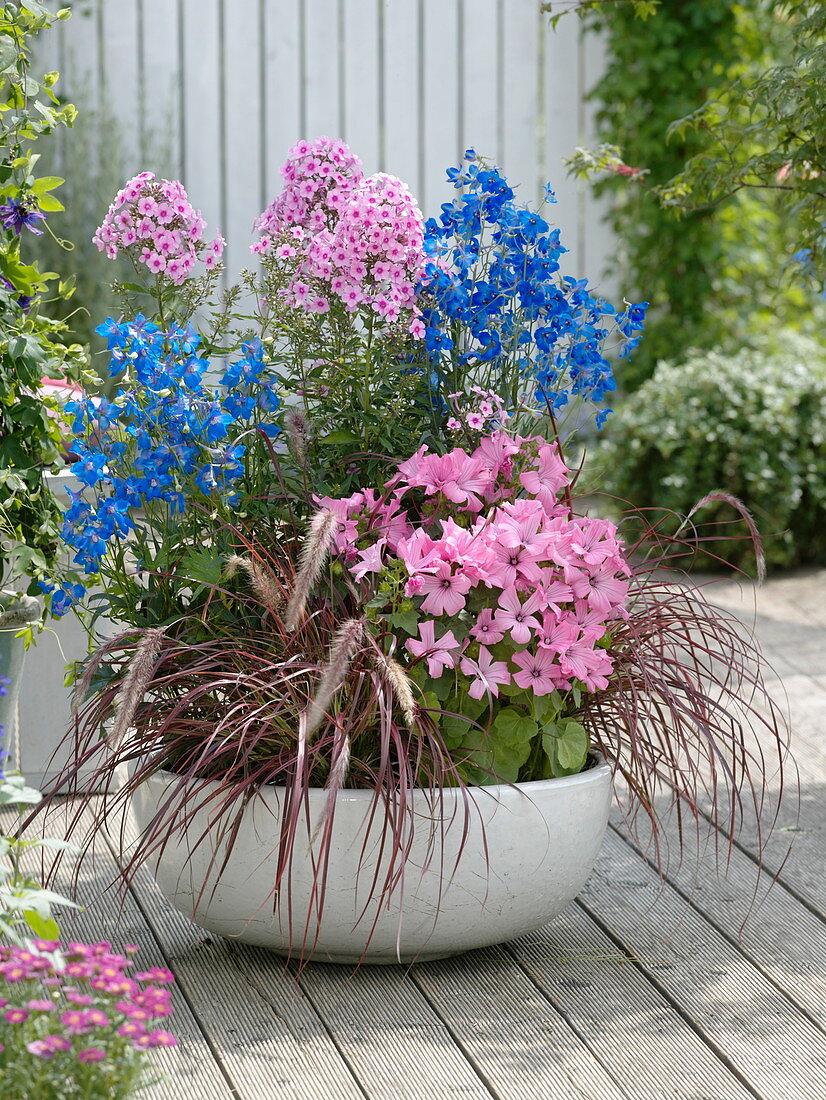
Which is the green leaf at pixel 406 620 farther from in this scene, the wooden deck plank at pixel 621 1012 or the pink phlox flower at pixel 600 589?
the wooden deck plank at pixel 621 1012

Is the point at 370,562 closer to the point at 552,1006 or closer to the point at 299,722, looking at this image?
the point at 299,722

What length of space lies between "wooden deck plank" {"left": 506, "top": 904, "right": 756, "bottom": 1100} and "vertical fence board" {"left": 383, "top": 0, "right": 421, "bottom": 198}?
3.86 metres

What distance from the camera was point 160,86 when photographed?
16.7 feet

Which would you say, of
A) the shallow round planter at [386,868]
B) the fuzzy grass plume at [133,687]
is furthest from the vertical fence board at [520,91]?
the fuzzy grass plume at [133,687]

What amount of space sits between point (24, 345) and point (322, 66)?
3623 millimetres

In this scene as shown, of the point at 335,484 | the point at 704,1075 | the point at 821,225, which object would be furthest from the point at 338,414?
the point at 821,225

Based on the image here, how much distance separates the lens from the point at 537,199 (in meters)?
5.53

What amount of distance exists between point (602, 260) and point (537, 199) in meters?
0.37

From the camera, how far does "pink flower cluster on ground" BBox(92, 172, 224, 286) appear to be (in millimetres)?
1900

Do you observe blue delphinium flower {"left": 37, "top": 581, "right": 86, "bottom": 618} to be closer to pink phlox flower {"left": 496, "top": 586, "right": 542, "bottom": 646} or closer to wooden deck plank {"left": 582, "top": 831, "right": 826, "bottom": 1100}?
pink phlox flower {"left": 496, "top": 586, "right": 542, "bottom": 646}

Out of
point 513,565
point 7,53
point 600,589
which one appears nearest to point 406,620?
point 513,565

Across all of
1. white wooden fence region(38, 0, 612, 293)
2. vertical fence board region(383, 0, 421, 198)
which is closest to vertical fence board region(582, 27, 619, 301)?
white wooden fence region(38, 0, 612, 293)

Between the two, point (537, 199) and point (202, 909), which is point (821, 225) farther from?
point (537, 199)

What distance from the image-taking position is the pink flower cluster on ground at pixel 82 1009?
122 cm
